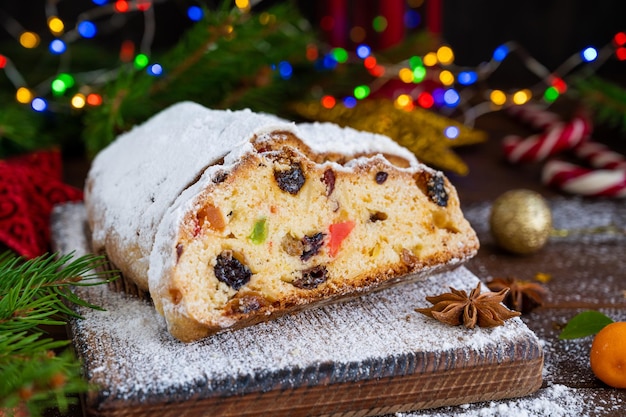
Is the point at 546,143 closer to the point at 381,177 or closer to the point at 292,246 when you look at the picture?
the point at 381,177

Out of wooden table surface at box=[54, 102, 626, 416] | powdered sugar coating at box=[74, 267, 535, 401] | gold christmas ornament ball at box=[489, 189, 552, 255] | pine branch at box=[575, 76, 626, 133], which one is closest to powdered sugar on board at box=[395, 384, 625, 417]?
wooden table surface at box=[54, 102, 626, 416]

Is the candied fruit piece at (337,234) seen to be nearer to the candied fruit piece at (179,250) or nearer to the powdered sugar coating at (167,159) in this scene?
the powdered sugar coating at (167,159)

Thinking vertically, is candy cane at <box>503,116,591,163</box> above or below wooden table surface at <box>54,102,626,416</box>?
above

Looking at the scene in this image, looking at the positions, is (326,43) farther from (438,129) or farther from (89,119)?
(89,119)

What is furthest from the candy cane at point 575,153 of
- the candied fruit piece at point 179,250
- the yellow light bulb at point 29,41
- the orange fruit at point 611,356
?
the yellow light bulb at point 29,41

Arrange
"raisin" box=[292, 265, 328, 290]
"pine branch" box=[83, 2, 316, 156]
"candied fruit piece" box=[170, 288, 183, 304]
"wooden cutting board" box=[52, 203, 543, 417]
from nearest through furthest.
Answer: "wooden cutting board" box=[52, 203, 543, 417] → "candied fruit piece" box=[170, 288, 183, 304] → "raisin" box=[292, 265, 328, 290] → "pine branch" box=[83, 2, 316, 156]

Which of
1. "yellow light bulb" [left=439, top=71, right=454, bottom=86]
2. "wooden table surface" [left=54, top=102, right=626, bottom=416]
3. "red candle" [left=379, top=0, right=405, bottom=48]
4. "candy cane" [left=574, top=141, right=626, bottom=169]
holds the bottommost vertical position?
"wooden table surface" [left=54, top=102, right=626, bottom=416]

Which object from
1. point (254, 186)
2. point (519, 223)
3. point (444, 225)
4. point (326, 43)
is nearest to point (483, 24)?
point (326, 43)

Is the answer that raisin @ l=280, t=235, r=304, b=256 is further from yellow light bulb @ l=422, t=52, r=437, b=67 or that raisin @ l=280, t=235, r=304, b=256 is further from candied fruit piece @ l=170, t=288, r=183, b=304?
yellow light bulb @ l=422, t=52, r=437, b=67
